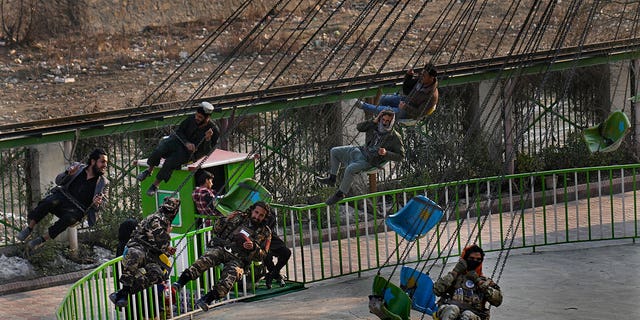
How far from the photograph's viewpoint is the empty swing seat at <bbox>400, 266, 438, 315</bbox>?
16.8 meters

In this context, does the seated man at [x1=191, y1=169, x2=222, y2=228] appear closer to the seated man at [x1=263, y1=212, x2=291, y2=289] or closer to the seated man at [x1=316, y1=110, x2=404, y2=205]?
the seated man at [x1=263, y1=212, x2=291, y2=289]

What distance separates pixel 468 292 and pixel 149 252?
129 inches

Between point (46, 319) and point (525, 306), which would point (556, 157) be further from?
point (46, 319)

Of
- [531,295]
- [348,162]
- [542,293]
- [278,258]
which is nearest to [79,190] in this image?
[278,258]

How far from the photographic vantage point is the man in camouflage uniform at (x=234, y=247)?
1648 cm

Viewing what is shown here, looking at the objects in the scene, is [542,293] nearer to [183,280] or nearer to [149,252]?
[183,280]

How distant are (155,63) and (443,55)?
230 inches

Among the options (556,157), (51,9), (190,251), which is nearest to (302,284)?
(190,251)

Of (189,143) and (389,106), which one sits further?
(389,106)

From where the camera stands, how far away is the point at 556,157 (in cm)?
2536

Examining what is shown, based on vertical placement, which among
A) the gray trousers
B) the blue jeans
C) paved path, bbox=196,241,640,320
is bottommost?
paved path, bbox=196,241,640,320

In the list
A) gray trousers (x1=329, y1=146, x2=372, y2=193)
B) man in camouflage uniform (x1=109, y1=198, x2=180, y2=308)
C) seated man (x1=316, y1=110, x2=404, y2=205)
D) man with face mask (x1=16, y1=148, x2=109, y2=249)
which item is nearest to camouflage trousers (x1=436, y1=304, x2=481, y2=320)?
seated man (x1=316, y1=110, x2=404, y2=205)

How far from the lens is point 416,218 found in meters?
18.1

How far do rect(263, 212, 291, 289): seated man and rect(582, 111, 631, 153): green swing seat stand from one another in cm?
376
